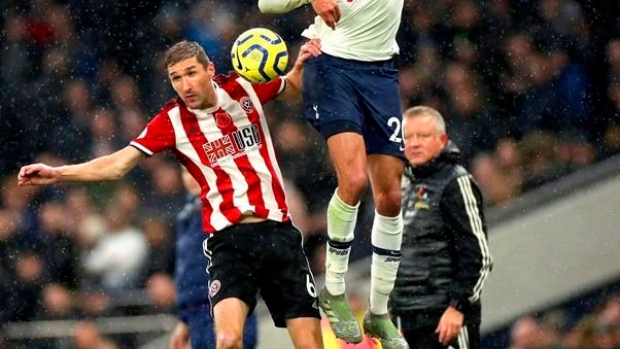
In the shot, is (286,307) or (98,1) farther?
(98,1)

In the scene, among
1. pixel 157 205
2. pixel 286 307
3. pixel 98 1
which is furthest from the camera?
pixel 98 1

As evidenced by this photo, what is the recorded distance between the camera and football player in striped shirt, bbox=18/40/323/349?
27.1 ft

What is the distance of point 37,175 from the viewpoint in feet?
26.7

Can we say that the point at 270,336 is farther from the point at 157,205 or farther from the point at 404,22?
the point at 404,22

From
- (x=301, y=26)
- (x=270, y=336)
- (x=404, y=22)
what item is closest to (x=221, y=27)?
(x=301, y=26)

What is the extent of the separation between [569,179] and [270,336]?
2.66m

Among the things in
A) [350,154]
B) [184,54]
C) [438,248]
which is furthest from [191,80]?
[438,248]

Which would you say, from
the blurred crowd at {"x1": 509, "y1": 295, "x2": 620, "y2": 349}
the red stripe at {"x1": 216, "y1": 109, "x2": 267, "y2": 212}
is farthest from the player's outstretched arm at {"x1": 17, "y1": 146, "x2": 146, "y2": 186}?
the blurred crowd at {"x1": 509, "y1": 295, "x2": 620, "y2": 349}

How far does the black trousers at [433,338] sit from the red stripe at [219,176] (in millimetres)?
1510

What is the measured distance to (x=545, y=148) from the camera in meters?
13.2

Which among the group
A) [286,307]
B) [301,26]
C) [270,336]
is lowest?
[270,336]

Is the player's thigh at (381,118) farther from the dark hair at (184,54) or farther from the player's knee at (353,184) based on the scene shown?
the dark hair at (184,54)

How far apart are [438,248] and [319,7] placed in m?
1.84

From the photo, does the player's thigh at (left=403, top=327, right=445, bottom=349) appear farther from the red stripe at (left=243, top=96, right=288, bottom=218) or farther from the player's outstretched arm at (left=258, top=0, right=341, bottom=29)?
the player's outstretched arm at (left=258, top=0, right=341, bottom=29)
